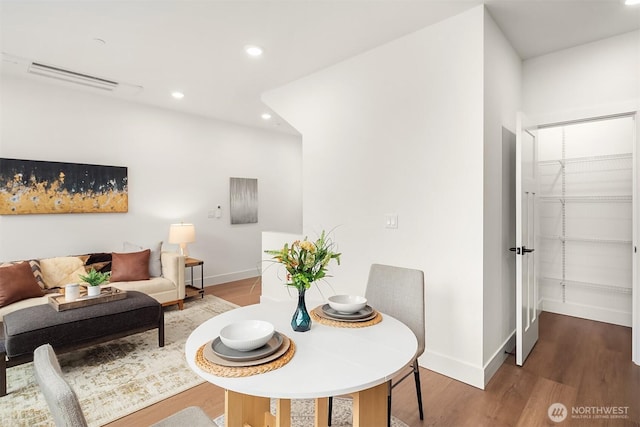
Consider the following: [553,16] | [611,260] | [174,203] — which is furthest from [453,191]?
[174,203]

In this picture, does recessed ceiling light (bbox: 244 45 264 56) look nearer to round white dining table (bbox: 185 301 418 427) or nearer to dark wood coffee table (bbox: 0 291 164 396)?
round white dining table (bbox: 185 301 418 427)

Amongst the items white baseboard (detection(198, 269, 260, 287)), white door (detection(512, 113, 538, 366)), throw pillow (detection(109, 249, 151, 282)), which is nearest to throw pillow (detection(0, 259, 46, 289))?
throw pillow (detection(109, 249, 151, 282))

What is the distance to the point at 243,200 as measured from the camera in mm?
5668

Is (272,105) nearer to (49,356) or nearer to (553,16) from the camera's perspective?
(553,16)

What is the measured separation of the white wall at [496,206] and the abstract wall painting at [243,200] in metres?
4.05

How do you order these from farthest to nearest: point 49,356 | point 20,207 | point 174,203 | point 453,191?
point 174,203, point 20,207, point 453,191, point 49,356

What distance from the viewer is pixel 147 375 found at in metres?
2.53

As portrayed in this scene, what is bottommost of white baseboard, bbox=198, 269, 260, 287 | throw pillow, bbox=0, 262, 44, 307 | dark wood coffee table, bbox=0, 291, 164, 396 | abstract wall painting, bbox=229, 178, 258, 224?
white baseboard, bbox=198, 269, 260, 287

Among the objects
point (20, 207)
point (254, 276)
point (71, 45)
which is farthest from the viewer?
point (254, 276)

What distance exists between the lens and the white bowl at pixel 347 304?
66.2 inches

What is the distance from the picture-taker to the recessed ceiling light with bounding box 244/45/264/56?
293cm

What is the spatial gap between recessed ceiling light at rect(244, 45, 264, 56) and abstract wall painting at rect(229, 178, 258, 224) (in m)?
2.76

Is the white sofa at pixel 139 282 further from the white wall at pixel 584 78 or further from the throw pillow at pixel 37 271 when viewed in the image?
the white wall at pixel 584 78

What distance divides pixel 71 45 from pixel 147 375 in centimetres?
285
